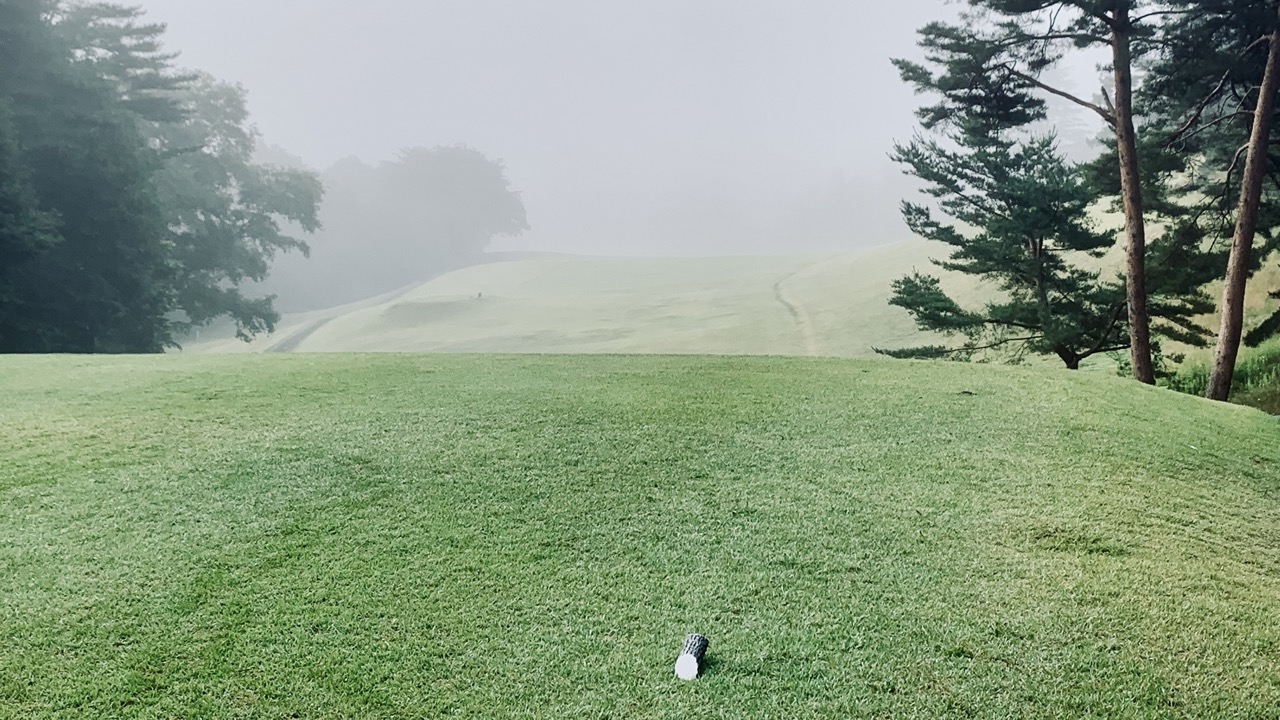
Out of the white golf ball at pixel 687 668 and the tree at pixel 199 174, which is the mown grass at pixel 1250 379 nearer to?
the white golf ball at pixel 687 668

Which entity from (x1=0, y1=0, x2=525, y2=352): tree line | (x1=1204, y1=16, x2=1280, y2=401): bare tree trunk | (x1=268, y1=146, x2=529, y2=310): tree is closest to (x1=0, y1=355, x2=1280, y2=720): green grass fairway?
(x1=1204, y1=16, x2=1280, y2=401): bare tree trunk

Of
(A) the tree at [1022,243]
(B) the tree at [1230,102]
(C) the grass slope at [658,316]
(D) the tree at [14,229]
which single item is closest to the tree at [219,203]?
(C) the grass slope at [658,316]

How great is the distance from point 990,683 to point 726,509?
4.84 feet

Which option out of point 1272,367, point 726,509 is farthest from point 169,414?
point 1272,367

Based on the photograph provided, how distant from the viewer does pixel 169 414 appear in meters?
5.18

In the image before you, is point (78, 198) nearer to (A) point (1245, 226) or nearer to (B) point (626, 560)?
(B) point (626, 560)

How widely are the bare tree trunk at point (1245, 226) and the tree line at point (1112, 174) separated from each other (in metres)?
0.02

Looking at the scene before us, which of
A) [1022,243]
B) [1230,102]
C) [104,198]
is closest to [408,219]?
[104,198]

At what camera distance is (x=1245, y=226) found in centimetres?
927

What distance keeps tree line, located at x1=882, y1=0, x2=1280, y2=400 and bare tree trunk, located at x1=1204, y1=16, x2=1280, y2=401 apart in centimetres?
2

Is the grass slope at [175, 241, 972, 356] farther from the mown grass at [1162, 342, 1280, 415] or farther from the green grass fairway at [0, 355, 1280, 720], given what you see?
the green grass fairway at [0, 355, 1280, 720]

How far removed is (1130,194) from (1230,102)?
11.5 ft

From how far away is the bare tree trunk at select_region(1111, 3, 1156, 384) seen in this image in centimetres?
998

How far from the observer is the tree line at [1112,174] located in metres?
9.97
